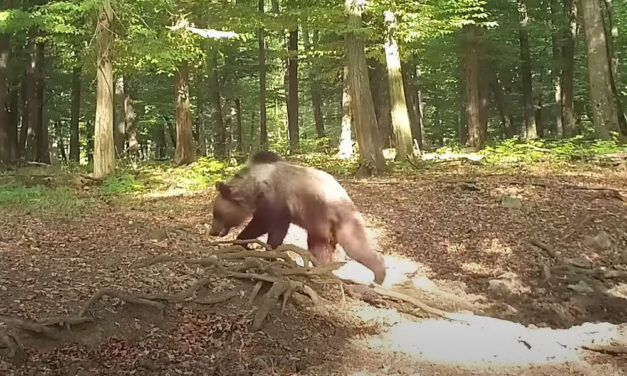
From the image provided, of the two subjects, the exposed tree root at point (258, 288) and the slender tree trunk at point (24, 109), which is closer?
the exposed tree root at point (258, 288)

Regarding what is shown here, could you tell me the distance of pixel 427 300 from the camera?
27.6 feet

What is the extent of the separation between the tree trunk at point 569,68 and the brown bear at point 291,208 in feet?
64.0

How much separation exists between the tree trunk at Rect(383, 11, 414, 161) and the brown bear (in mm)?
9858

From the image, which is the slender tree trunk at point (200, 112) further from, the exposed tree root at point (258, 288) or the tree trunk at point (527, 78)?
the exposed tree root at point (258, 288)

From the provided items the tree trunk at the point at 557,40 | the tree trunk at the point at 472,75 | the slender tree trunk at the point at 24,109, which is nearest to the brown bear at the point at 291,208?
the tree trunk at the point at 472,75

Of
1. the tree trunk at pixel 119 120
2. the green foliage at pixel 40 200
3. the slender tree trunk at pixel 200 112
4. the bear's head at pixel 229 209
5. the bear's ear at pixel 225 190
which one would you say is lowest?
the bear's head at pixel 229 209

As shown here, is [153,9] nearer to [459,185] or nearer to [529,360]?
[459,185]

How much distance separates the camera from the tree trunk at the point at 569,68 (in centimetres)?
2522

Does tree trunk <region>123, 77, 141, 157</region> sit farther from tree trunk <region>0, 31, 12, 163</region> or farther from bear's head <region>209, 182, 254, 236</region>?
bear's head <region>209, 182, 254, 236</region>

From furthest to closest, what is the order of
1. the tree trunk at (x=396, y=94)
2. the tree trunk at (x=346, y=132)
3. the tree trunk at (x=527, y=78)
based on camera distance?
the tree trunk at (x=527, y=78) < the tree trunk at (x=346, y=132) < the tree trunk at (x=396, y=94)

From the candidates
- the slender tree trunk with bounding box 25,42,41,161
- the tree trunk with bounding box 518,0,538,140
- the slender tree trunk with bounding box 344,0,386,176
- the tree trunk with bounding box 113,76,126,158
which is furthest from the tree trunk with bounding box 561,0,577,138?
the slender tree trunk with bounding box 25,42,41,161

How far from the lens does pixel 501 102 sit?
30594 millimetres

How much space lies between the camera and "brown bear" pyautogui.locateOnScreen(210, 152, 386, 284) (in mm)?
7602

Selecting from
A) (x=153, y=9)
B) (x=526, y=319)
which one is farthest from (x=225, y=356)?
(x=153, y=9)
